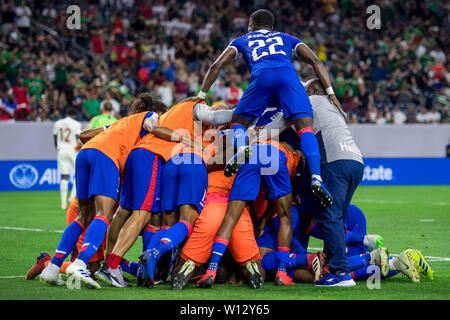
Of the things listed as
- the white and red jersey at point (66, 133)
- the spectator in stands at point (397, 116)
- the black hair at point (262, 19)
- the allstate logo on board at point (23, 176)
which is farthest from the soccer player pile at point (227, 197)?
the spectator in stands at point (397, 116)

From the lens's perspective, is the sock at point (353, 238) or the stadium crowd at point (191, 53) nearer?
the sock at point (353, 238)

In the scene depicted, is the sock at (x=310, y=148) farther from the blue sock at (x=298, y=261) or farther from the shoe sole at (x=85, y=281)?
the shoe sole at (x=85, y=281)

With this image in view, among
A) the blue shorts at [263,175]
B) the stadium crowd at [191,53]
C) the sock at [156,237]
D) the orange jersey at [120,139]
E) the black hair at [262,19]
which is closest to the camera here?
the sock at [156,237]

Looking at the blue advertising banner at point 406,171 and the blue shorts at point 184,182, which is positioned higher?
the blue shorts at point 184,182

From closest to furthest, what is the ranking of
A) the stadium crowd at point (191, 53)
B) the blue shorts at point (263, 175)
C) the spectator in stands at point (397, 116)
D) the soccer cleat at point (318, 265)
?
the soccer cleat at point (318, 265)
the blue shorts at point (263, 175)
the stadium crowd at point (191, 53)
the spectator in stands at point (397, 116)

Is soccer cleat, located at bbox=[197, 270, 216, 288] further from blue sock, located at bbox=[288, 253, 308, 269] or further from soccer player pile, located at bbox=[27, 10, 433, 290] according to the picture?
blue sock, located at bbox=[288, 253, 308, 269]

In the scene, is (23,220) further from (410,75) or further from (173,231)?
(410,75)

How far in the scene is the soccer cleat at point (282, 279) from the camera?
6727mm

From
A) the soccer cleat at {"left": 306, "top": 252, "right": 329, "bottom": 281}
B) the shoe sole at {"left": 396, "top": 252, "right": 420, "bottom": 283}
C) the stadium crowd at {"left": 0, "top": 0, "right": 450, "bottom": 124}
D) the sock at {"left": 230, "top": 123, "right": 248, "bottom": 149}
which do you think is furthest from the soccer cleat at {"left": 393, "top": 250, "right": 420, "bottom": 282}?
the stadium crowd at {"left": 0, "top": 0, "right": 450, "bottom": 124}

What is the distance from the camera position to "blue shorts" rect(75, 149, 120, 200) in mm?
6848

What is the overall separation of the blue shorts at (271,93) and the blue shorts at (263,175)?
0.49 metres

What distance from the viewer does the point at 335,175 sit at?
22.4 feet

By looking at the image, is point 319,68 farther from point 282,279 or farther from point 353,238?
point 282,279
